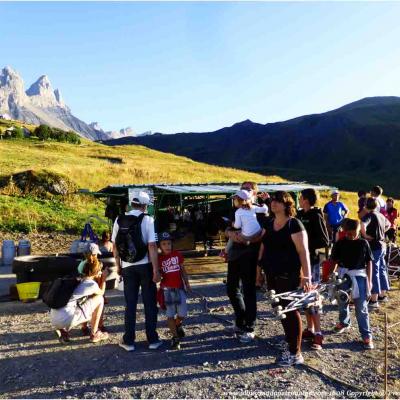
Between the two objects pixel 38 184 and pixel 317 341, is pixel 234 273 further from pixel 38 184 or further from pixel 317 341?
pixel 38 184

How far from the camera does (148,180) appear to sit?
31.5 metres

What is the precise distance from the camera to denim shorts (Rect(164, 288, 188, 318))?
5910 mm

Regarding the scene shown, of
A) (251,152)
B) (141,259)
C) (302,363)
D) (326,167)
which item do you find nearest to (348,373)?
(302,363)

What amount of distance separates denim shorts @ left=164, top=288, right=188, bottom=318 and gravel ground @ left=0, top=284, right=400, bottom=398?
0.45m

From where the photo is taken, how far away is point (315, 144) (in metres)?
124

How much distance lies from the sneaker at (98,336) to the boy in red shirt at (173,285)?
3.20 ft

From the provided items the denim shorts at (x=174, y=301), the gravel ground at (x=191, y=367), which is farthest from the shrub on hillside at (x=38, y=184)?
the denim shorts at (x=174, y=301)

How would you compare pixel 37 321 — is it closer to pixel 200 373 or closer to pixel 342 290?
pixel 200 373

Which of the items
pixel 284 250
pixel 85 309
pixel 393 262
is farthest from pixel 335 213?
pixel 85 309

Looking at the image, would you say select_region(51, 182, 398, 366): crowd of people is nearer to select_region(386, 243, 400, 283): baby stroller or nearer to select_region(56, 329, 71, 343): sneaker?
select_region(56, 329, 71, 343): sneaker

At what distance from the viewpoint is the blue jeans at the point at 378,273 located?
754 cm

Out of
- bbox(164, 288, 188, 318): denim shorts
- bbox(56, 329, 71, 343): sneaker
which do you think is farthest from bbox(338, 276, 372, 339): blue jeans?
bbox(56, 329, 71, 343): sneaker

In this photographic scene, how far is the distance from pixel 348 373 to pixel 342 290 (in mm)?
1056

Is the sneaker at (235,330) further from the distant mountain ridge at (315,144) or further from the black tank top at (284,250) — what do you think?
the distant mountain ridge at (315,144)
